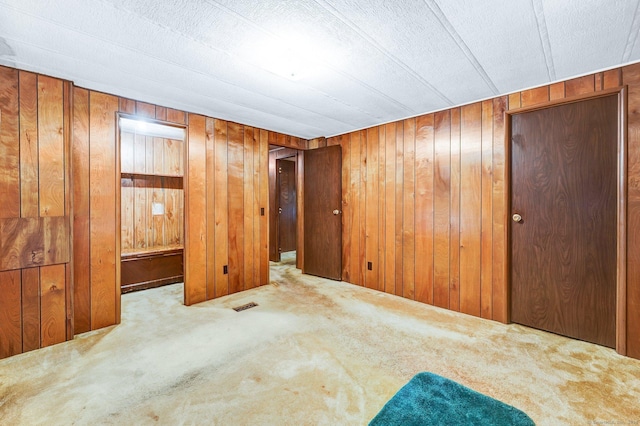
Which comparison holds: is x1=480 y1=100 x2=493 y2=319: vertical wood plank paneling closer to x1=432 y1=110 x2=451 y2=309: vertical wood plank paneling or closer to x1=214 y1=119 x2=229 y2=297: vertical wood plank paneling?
x1=432 y1=110 x2=451 y2=309: vertical wood plank paneling

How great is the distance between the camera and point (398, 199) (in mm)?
3426

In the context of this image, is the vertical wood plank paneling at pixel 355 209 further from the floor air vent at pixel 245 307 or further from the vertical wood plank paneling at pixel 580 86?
the vertical wood plank paneling at pixel 580 86

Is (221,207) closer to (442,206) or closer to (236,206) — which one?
(236,206)

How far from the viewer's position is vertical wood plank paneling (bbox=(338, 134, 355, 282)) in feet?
13.1

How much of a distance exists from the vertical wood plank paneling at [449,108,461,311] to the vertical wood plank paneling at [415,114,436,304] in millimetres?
212

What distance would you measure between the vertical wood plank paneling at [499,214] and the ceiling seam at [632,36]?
2.56 feet

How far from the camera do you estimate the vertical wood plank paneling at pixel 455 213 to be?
2935 mm

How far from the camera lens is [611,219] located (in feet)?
7.18

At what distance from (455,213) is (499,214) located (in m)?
0.40

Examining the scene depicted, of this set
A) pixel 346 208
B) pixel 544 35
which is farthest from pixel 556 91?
pixel 346 208

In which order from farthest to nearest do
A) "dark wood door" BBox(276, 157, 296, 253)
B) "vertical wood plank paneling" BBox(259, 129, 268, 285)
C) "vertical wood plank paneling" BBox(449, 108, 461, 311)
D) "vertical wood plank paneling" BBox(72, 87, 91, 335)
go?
"dark wood door" BBox(276, 157, 296, 253) < "vertical wood plank paneling" BBox(259, 129, 268, 285) < "vertical wood plank paneling" BBox(449, 108, 461, 311) < "vertical wood plank paneling" BBox(72, 87, 91, 335)

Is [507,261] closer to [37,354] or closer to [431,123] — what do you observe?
[431,123]

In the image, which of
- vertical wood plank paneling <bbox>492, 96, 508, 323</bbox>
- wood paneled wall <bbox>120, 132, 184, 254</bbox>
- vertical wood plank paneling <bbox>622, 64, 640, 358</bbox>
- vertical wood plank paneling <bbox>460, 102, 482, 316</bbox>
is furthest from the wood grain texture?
wood paneled wall <bbox>120, 132, 184, 254</bbox>

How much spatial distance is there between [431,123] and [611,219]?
5.67ft
